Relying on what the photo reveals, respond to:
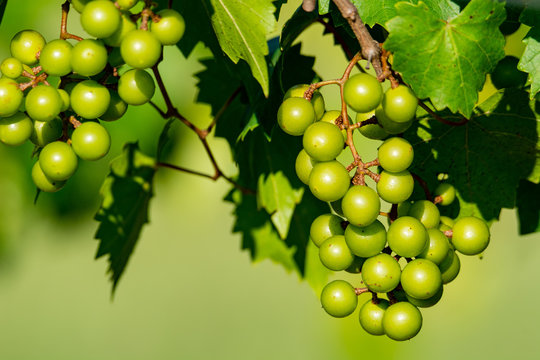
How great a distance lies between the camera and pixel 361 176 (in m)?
0.80

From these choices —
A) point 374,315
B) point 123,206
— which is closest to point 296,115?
point 374,315

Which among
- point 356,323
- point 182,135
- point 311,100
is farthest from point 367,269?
point 356,323

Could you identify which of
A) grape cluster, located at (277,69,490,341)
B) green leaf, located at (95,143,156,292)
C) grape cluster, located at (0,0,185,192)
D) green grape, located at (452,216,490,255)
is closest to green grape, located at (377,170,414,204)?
grape cluster, located at (277,69,490,341)

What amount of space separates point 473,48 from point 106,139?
1.53 feet

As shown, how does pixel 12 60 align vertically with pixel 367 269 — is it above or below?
above

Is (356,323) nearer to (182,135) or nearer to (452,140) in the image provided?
(182,135)

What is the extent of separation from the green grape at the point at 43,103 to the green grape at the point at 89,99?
0.07 feet

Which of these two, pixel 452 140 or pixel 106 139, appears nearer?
pixel 106 139

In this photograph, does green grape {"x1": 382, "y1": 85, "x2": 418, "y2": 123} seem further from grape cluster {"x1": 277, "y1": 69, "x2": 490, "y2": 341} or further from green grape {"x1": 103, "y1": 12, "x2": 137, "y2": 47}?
green grape {"x1": 103, "y1": 12, "x2": 137, "y2": 47}

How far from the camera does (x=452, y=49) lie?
797 mm

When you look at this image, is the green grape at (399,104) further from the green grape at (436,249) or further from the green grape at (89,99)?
the green grape at (89,99)

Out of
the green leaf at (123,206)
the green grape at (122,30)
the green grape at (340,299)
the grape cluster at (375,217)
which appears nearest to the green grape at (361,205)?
the grape cluster at (375,217)

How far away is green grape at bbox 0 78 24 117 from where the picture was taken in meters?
0.78

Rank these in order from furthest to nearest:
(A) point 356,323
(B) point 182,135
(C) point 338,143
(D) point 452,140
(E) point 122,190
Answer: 1. (A) point 356,323
2. (B) point 182,135
3. (E) point 122,190
4. (D) point 452,140
5. (C) point 338,143
